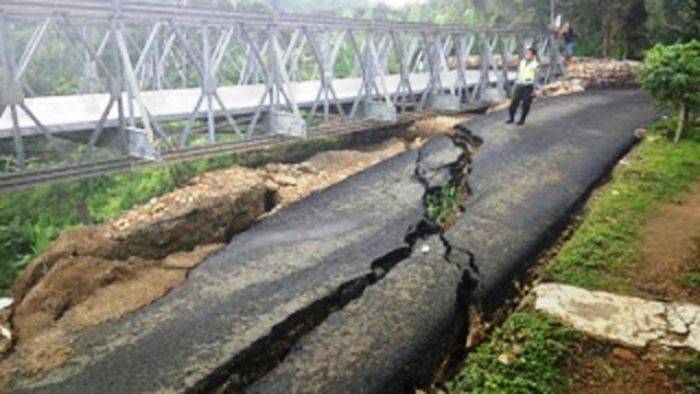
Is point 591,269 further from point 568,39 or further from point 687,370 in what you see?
point 568,39

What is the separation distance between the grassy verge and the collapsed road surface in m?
0.38

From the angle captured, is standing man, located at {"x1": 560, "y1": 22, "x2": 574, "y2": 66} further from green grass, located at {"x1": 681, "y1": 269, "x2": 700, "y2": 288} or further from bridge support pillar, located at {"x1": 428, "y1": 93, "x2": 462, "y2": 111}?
green grass, located at {"x1": 681, "y1": 269, "x2": 700, "y2": 288}

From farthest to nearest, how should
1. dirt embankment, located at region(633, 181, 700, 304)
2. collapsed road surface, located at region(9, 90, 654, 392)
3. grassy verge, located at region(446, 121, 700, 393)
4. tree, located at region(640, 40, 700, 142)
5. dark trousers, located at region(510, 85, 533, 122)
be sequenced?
1. dark trousers, located at region(510, 85, 533, 122)
2. tree, located at region(640, 40, 700, 142)
3. dirt embankment, located at region(633, 181, 700, 304)
4. collapsed road surface, located at region(9, 90, 654, 392)
5. grassy verge, located at region(446, 121, 700, 393)

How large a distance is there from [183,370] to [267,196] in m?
4.03

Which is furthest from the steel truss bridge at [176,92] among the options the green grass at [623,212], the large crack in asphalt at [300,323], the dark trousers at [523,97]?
the green grass at [623,212]

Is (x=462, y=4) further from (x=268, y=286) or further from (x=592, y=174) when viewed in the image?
(x=268, y=286)

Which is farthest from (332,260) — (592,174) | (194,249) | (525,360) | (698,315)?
(592,174)

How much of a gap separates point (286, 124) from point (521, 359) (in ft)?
17.8

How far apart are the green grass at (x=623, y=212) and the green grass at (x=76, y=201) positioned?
606cm

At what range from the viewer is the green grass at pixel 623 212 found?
5309 millimetres

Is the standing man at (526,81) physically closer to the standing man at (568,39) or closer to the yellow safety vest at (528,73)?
the yellow safety vest at (528,73)

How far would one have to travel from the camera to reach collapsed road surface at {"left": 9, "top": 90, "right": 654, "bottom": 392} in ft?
13.1

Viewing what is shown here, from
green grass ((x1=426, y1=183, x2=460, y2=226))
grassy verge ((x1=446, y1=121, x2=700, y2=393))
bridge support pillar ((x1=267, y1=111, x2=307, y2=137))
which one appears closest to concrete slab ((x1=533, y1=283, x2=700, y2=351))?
grassy verge ((x1=446, y1=121, x2=700, y2=393))

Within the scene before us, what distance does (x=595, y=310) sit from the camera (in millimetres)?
4688
